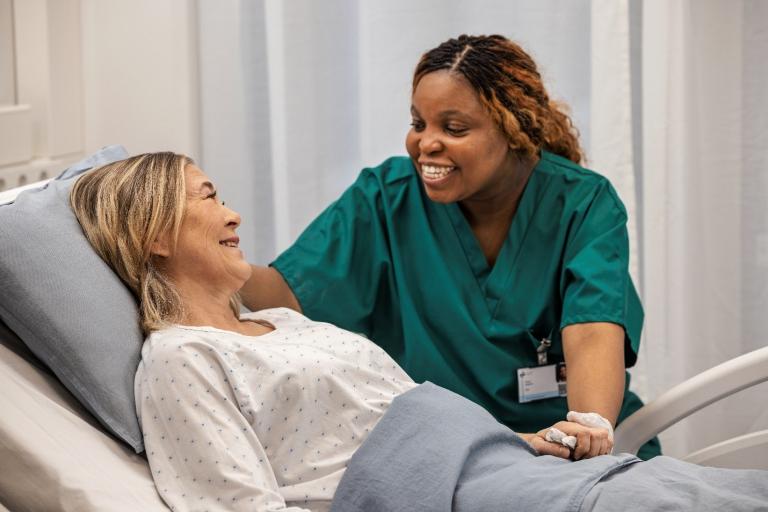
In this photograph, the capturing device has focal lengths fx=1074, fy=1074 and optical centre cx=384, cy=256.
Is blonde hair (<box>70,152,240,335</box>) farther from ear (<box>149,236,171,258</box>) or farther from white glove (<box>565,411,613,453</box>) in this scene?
white glove (<box>565,411,613,453</box>)

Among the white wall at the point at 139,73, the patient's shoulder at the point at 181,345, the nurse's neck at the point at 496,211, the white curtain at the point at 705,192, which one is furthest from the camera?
the white wall at the point at 139,73

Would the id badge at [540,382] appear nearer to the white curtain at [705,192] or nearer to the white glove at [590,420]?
the white glove at [590,420]

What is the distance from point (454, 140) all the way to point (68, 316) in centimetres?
80

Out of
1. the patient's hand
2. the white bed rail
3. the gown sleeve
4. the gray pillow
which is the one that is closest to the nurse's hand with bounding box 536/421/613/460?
the patient's hand

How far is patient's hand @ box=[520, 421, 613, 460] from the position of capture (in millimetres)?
1774

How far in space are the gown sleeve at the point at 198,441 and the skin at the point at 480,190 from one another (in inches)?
20.3

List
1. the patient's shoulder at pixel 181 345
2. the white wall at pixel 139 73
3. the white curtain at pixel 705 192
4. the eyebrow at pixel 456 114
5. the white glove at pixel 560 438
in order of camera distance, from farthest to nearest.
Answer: the white wall at pixel 139 73
the white curtain at pixel 705 192
the eyebrow at pixel 456 114
the white glove at pixel 560 438
the patient's shoulder at pixel 181 345

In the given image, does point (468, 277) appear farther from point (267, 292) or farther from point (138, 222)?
point (138, 222)

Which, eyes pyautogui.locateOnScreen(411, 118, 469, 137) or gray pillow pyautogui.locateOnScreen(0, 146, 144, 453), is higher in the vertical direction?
eyes pyautogui.locateOnScreen(411, 118, 469, 137)

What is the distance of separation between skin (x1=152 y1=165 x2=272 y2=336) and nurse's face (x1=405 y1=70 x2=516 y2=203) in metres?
0.42

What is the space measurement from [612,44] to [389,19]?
1.86 feet

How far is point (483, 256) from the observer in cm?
214

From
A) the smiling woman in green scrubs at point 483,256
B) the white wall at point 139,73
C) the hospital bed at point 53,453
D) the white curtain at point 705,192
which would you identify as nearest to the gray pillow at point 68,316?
the hospital bed at point 53,453

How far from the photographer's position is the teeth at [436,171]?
6.77 ft
